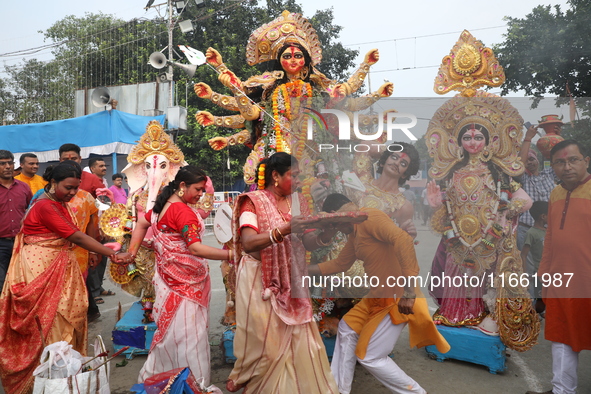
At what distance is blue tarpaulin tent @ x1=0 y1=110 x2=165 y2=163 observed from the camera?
11.2m

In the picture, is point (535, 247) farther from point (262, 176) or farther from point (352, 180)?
point (262, 176)

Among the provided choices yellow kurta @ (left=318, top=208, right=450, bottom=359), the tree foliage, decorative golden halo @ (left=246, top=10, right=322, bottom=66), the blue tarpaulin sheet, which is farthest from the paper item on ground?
the blue tarpaulin sheet

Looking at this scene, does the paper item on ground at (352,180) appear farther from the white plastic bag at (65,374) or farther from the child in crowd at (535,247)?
the white plastic bag at (65,374)

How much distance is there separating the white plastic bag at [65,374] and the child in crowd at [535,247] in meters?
2.89

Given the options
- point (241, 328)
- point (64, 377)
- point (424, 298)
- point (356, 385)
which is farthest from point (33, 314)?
point (424, 298)

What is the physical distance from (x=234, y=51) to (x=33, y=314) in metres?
13.4

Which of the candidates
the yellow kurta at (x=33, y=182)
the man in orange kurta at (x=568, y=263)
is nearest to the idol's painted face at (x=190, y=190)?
the man in orange kurta at (x=568, y=263)

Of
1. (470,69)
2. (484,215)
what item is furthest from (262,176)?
(470,69)

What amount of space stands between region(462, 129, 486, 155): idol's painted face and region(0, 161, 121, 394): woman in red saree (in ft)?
9.74

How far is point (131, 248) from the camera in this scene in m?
3.29

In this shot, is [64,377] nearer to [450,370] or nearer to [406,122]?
[406,122]

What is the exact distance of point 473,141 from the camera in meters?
3.46

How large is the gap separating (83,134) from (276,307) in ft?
35.6

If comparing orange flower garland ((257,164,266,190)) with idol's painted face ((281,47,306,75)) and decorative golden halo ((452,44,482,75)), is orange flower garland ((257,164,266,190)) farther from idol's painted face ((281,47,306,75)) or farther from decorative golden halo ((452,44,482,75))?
decorative golden halo ((452,44,482,75))
